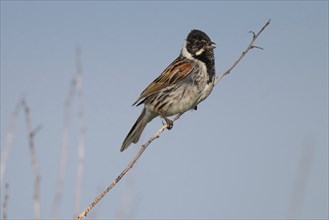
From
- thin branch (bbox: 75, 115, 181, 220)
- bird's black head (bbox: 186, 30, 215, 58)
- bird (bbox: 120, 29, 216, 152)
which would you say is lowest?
thin branch (bbox: 75, 115, 181, 220)

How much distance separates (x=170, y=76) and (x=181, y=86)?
156mm

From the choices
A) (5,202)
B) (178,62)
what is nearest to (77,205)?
(5,202)

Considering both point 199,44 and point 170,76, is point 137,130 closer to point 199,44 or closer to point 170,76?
point 170,76

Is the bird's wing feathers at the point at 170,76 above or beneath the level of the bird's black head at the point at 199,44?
beneath

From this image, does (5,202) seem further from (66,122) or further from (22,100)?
(66,122)

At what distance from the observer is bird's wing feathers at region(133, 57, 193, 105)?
4422 millimetres

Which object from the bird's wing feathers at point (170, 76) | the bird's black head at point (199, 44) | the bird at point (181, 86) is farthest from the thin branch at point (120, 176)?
the bird's black head at point (199, 44)

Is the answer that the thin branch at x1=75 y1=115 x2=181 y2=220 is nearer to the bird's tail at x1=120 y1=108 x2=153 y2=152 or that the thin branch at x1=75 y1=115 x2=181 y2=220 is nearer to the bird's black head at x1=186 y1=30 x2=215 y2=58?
the bird's tail at x1=120 y1=108 x2=153 y2=152

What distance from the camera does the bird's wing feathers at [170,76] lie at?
14.5 ft

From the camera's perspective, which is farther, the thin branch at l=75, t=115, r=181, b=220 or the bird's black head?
the bird's black head

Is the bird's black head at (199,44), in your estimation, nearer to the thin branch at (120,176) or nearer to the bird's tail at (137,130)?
the bird's tail at (137,130)

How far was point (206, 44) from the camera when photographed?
4.53 metres

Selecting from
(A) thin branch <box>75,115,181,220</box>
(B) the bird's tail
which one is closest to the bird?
(B) the bird's tail

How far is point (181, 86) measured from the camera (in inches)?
174
